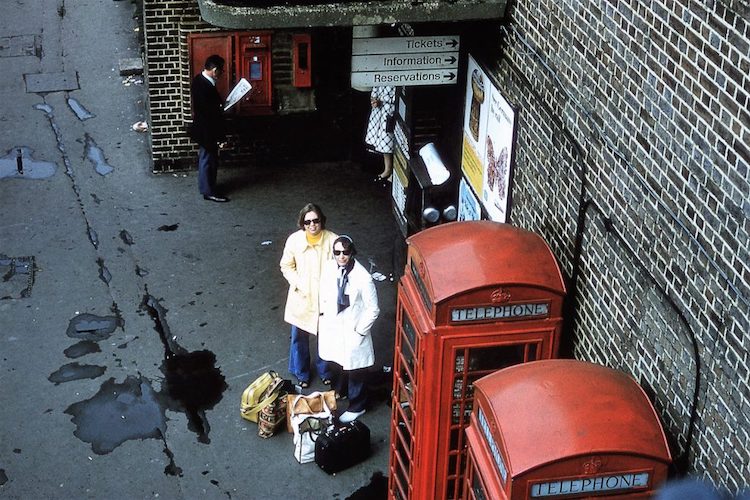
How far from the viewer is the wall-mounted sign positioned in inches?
374

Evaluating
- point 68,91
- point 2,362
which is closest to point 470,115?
point 2,362

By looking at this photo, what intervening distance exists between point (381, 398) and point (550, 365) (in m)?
4.27

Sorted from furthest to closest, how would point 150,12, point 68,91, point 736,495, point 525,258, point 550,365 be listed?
point 68,91 < point 150,12 < point 525,258 < point 550,365 < point 736,495

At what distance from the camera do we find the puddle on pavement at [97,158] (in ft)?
48.6

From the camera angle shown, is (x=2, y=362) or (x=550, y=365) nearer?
(x=550, y=365)

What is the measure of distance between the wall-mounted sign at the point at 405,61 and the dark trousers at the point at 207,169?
14.8 feet

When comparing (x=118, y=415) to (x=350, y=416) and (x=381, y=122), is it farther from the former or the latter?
(x=381, y=122)

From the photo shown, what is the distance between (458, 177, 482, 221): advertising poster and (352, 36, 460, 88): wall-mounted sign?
1.05m

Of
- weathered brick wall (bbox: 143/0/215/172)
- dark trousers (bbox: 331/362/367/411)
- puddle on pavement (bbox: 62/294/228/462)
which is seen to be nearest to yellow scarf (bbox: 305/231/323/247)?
dark trousers (bbox: 331/362/367/411)

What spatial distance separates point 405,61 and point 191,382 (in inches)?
141

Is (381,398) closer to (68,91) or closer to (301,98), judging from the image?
(301,98)

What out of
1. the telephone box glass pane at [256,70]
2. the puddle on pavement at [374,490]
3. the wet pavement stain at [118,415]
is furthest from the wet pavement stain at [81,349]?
the telephone box glass pane at [256,70]

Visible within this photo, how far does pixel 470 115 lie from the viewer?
10062 millimetres

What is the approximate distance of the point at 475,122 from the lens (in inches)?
389
